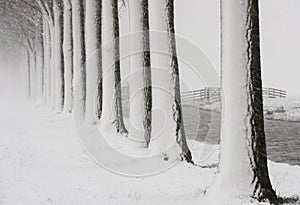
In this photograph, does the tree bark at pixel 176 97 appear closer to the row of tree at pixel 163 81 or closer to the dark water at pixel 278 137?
the row of tree at pixel 163 81

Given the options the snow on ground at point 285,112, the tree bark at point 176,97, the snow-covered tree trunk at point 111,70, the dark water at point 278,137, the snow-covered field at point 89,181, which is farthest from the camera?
the snow on ground at point 285,112

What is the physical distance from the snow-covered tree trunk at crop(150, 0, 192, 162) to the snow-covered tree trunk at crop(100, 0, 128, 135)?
5.31 m

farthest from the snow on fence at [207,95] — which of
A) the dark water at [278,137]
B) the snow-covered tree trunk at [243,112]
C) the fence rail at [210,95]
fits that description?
the snow-covered tree trunk at [243,112]

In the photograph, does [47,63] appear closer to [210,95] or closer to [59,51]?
[59,51]

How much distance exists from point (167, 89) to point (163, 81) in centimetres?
24

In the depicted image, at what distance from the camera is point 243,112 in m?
8.75

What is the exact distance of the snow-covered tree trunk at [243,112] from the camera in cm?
865

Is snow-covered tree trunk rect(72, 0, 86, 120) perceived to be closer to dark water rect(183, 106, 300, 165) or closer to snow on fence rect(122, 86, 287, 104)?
dark water rect(183, 106, 300, 165)

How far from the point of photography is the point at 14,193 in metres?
9.76

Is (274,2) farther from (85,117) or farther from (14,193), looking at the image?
(14,193)

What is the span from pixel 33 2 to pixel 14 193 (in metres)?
28.2

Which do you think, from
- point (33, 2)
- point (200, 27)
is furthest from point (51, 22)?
point (200, 27)

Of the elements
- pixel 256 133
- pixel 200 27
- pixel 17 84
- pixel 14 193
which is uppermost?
pixel 200 27

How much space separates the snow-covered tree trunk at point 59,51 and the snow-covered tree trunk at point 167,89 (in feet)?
64.4
